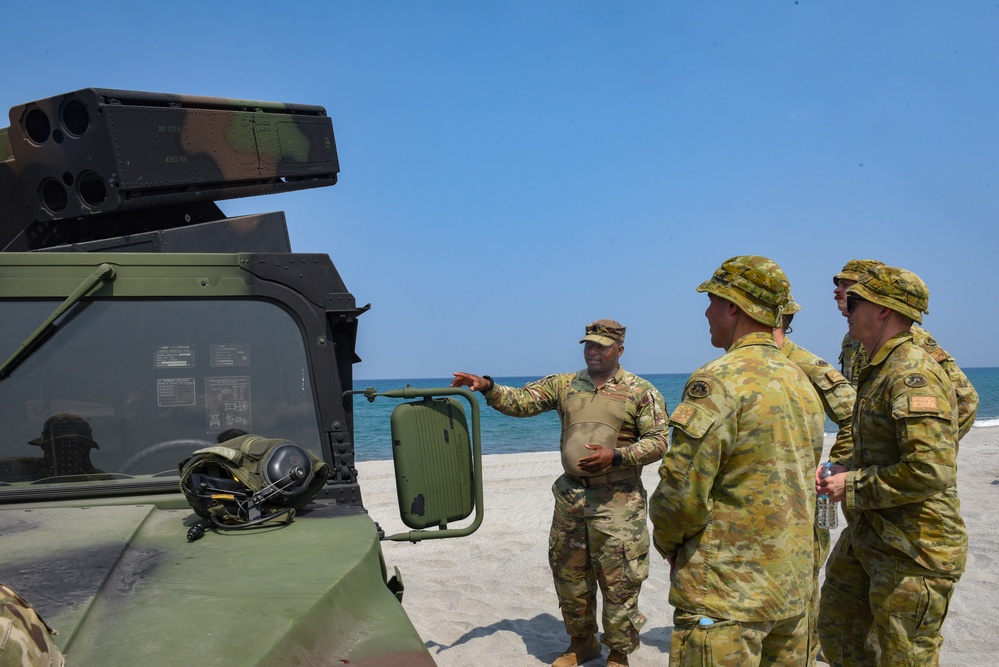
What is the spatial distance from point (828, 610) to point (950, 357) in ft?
5.39

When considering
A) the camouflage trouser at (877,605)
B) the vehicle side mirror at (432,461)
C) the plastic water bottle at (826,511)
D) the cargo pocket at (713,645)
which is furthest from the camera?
the plastic water bottle at (826,511)

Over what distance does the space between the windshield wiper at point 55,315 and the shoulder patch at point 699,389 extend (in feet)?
7.00

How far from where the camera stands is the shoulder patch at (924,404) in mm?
3244

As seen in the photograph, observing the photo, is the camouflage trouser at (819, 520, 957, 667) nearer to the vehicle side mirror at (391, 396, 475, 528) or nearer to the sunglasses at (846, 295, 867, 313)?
the sunglasses at (846, 295, 867, 313)

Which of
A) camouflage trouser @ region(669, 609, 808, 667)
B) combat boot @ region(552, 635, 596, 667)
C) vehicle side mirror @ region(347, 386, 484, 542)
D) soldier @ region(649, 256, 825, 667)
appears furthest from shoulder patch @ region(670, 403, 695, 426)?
combat boot @ region(552, 635, 596, 667)

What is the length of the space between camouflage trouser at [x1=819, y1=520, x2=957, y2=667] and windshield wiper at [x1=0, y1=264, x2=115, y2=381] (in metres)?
2.99

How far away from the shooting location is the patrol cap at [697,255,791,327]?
2.96m

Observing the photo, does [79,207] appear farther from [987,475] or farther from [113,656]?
[987,475]

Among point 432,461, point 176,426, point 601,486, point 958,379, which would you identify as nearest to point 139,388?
point 176,426

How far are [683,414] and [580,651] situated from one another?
2720 millimetres

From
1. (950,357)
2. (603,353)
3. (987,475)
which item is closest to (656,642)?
(603,353)

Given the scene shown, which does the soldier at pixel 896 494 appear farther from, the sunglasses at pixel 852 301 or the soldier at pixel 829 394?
the soldier at pixel 829 394

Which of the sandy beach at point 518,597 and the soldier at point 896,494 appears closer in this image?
the soldier at point 896,494

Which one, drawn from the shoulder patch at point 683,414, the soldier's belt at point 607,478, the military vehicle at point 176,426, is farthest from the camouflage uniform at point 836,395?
the military vehicle at point 176,426
